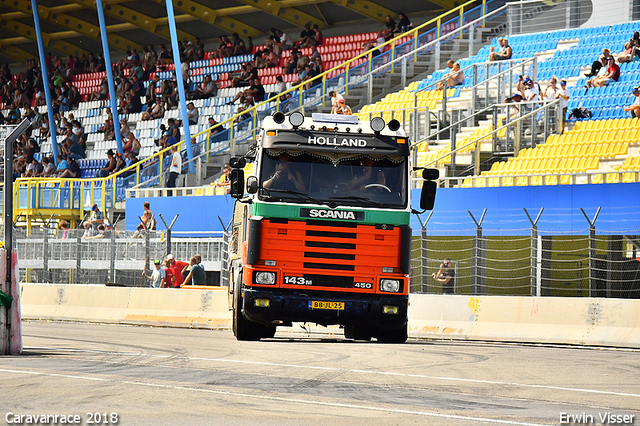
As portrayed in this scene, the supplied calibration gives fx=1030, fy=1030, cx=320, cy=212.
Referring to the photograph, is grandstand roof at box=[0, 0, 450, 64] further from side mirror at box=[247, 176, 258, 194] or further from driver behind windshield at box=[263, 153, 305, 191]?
side mirror at box=[247, 176, 258, 194]

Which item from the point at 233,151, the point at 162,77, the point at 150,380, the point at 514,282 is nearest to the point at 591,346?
the point at 514,282

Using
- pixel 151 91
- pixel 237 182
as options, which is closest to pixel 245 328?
pixel 237 182

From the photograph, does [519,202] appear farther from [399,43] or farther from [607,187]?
[399,43]

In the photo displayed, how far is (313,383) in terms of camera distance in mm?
9750

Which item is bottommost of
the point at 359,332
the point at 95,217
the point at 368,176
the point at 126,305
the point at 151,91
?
the point at 126,305

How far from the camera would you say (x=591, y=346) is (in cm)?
1576

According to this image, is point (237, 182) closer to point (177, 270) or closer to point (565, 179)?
point (177, 270)

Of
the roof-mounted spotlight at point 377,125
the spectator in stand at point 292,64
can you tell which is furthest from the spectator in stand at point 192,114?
the roof-mounted spotlight at point 377,125

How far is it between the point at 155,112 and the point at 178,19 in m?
9.38

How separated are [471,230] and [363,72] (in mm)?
15531

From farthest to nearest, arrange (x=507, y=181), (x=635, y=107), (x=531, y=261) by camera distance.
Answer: (x=635, y=107) → (x=507, y=181) → (x=531, y=261)

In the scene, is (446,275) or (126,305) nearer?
(446,275)

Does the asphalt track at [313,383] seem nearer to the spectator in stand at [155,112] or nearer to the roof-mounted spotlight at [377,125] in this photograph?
the roof-mounted spotlight at [377,125]

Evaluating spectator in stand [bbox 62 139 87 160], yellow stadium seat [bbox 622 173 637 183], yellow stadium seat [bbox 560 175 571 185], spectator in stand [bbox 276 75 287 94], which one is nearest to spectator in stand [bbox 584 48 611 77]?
yellow stadium seat [bbox 560 175 571 185]
